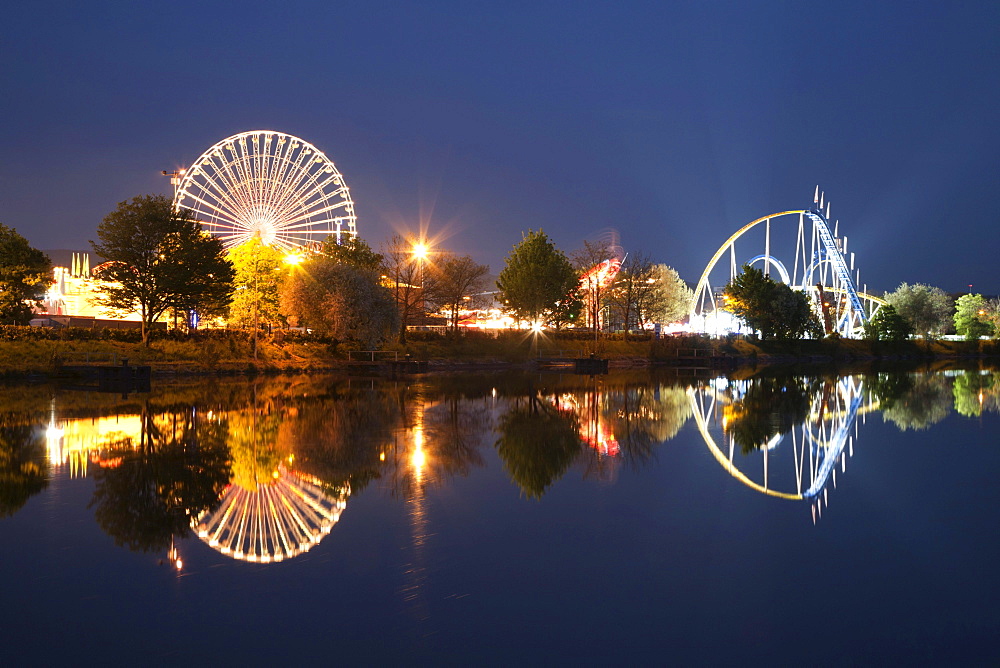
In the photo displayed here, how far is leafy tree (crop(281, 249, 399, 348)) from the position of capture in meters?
Answer: 46.4

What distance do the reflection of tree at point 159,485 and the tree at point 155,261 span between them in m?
25.5

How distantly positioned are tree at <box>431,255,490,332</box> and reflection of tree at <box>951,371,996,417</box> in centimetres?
3315

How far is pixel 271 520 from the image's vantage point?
1071cm

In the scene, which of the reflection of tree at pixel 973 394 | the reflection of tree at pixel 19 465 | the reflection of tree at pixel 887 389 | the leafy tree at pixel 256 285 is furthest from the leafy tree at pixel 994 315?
the reflection of tree at pixel 19 465

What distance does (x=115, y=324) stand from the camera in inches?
2105

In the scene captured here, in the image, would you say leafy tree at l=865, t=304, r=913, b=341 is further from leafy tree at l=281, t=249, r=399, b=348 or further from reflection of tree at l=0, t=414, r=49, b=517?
reflection of tree at l=0, t=414, r=49, b=517

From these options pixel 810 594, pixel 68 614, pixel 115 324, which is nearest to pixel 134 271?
pixel 115 324

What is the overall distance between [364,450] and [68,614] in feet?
30.5

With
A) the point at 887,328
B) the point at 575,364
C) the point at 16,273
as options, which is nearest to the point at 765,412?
the point at 575,364

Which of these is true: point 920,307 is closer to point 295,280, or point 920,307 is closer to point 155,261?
point 295,280

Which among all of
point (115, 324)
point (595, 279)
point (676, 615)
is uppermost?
point (595, 279)

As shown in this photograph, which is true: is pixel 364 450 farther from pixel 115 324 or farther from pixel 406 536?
pixel 115 324

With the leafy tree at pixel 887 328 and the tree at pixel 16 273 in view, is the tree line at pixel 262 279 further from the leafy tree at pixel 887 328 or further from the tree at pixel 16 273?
the leafy tree at pixel 887 328

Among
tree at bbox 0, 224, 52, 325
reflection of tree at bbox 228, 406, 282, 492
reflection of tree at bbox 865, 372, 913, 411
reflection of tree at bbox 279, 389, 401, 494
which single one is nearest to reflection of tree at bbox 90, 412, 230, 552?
reflection of tree at bbox 228, 406, 282, 492
